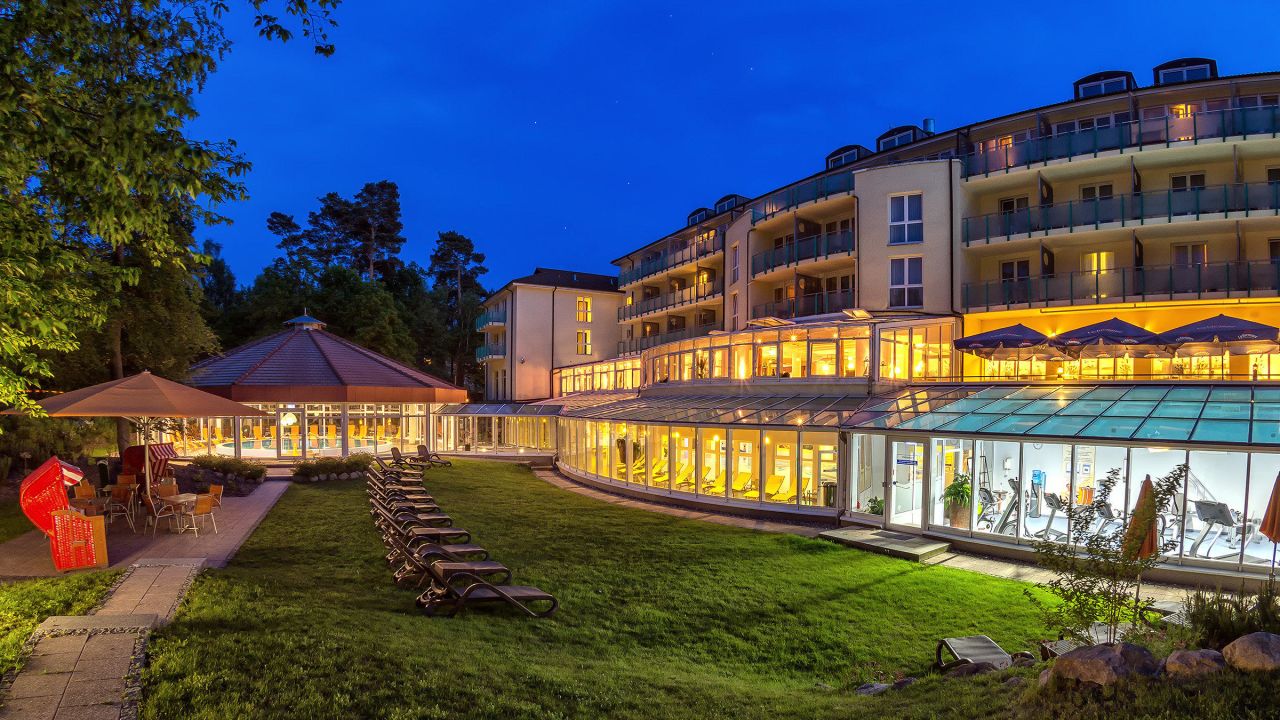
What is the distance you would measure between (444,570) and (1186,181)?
80.7ft

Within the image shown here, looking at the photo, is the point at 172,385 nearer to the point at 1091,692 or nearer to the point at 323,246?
the point at 1091,692

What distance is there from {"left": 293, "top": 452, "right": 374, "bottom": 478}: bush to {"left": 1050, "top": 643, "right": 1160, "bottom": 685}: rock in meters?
21.6

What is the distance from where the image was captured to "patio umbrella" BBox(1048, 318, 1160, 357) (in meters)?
16.8

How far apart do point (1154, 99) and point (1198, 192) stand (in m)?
3.91

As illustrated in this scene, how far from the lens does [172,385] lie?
1311 cm

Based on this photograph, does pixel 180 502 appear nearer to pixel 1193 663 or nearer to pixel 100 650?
pixel 100 650

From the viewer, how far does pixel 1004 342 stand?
712 inches

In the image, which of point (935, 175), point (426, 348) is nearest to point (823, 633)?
point (935, 175)

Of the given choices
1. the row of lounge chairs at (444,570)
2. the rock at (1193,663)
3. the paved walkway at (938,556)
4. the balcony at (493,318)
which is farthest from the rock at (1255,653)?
the balcony at (493,318)

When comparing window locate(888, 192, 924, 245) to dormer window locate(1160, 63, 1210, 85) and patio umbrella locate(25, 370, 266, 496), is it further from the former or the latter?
patio umbrella locate(25, 370, 266, 496)

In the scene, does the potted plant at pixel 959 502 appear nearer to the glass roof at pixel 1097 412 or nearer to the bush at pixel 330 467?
the glass roof at pixel 1097 412

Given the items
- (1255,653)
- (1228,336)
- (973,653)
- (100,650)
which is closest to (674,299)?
(1228,336)

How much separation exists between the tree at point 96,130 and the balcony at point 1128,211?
21819mm

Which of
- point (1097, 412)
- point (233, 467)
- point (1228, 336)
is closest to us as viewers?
point (1097, 412)
